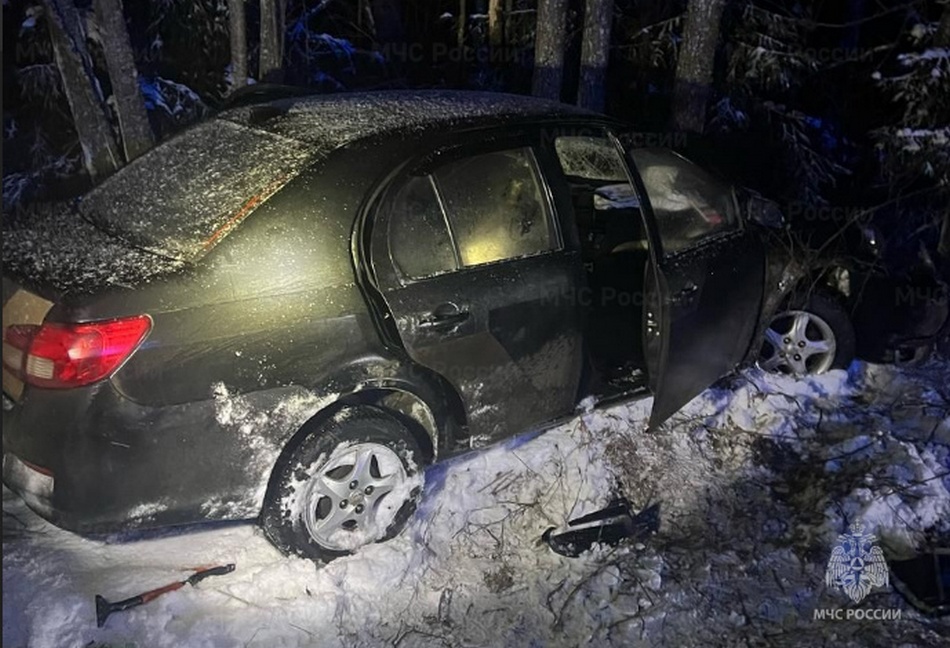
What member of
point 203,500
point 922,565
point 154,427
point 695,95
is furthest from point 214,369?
point 695,95

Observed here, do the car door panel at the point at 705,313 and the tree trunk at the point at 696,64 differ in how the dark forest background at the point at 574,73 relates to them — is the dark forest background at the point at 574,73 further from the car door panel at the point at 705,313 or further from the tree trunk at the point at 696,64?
the car door panel at the point at 705,313

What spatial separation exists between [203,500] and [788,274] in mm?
3623

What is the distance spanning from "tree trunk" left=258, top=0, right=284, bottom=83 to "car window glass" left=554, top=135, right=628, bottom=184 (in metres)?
4.06

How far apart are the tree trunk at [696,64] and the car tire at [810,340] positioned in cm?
336

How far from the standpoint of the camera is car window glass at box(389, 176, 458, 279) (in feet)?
11.0

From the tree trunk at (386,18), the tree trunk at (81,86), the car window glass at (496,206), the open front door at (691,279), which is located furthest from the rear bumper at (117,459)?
the tree trunk at (386,18)

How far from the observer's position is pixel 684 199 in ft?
14.6

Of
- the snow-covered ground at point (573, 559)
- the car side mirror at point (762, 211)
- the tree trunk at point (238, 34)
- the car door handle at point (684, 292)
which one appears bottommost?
the snow-covered ground at point (573, 559)

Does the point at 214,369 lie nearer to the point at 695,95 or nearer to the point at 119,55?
the point at 119,55

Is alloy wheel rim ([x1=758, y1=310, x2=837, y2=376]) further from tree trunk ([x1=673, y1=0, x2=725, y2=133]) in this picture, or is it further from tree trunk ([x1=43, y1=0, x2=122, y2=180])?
tree trunk ([x1=43, y1=0, x2=122, y2=180])

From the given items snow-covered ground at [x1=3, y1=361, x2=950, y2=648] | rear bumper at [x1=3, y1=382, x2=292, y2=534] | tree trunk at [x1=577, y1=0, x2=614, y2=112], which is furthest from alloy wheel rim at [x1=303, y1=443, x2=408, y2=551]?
tree trunk at [x1=577, y1=0, x2=614, y2=112]

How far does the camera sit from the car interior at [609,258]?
4621 mm

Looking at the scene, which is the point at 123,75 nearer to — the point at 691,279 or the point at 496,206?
the point at 496,206

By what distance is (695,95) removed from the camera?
768cm
